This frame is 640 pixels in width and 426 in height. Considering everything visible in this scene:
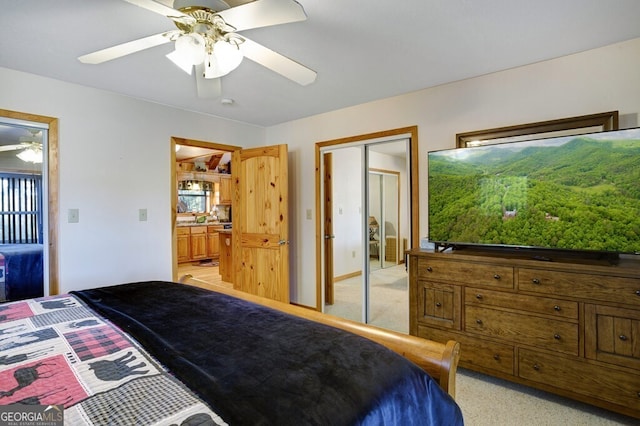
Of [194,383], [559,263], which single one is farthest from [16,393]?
[559,263]

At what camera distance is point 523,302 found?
207 cm

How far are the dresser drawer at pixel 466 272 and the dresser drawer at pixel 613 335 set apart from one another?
0.44m

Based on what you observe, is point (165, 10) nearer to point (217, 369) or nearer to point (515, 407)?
point (217, 369)

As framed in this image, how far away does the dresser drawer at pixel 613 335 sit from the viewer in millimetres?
1734

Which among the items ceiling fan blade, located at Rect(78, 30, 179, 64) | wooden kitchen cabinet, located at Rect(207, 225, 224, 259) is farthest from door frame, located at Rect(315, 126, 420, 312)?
wooden kitchen cabinet, located at Rect(207, 225, 224, 259)

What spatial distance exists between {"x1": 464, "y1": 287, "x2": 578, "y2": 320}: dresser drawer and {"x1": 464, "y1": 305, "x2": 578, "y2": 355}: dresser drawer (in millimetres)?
43

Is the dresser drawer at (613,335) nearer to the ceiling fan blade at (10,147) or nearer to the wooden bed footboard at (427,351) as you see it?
the wooden bed footboard at (427,351)

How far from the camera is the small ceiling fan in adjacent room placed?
267 cm

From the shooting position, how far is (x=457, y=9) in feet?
5.74

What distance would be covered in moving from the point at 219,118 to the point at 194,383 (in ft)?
11.2

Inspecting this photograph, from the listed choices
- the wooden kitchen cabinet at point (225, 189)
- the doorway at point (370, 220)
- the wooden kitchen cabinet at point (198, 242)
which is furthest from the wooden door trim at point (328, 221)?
the wooden kitchen cabinet at point (225, 189)

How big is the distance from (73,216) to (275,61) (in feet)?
7.39

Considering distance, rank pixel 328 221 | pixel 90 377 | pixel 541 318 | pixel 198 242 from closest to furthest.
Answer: pixel 90 377 < pixel 541 318 < pixel 328 221 < pixel 198 242

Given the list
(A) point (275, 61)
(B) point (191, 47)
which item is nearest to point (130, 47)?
(B) point (191, 47)
